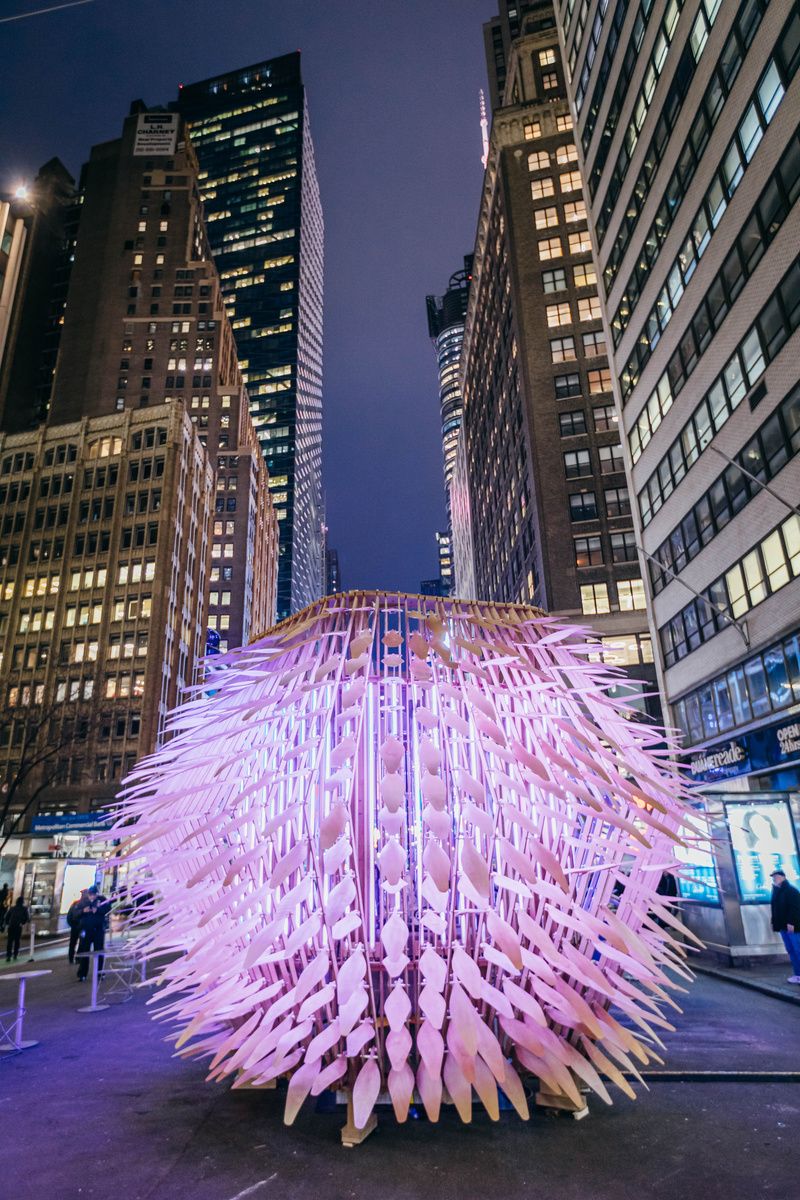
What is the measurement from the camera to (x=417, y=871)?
5.45 metres

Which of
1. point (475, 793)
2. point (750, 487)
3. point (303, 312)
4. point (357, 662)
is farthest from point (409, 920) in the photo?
point (303, 312)

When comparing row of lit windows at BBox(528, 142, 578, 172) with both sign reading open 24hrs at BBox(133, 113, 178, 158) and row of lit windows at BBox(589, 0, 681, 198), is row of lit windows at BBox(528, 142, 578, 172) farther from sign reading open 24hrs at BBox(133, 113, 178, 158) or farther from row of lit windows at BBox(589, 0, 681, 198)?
sign reading open 24hrs at BBox(133, 113, 178, 158)

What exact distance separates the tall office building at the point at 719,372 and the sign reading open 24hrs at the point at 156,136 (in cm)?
10100

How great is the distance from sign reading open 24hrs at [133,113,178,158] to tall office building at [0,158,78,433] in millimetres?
19319

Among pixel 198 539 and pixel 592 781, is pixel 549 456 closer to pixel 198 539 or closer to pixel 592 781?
pixel 198 539

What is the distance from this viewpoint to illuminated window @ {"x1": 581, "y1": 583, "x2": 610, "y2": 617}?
162 feet

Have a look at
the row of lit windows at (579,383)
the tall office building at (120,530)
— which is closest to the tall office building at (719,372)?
the row of lit windows at (579,383)

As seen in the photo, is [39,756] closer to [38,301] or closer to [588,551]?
[588,551]

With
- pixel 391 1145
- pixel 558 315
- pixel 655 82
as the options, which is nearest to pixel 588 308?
pixel 558 315

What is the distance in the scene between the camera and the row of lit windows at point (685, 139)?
20.2m

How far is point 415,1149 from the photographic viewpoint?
216 inches

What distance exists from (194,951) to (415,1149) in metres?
2.34

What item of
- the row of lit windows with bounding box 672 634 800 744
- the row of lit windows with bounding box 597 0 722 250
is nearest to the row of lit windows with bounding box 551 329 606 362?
the row of lit windows with bounding box 597 0 722 250

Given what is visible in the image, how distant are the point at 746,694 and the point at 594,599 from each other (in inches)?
1088
